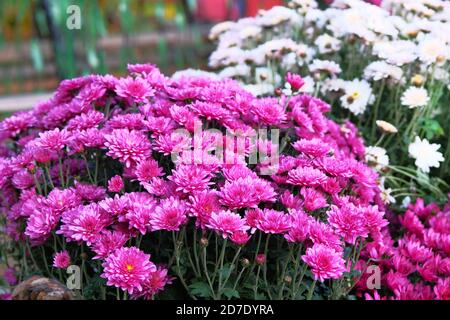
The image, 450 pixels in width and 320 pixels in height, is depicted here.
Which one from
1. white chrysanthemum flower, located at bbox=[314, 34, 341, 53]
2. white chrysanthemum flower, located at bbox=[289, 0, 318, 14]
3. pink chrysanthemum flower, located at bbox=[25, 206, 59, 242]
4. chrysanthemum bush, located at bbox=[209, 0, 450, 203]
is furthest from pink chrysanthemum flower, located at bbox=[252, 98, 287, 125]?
white chrysanthemum flower, located at bbox=[289, 0, 318, 14]

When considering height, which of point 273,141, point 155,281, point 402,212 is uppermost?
point 273,141

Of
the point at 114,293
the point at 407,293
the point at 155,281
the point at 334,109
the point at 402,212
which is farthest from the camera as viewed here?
the point at 334,109

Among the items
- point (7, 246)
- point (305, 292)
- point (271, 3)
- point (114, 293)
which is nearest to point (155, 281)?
point (114, 293)

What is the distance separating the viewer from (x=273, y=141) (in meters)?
1.67

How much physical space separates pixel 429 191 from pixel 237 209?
3.38ft

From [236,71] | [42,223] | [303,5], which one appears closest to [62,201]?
[42,223]

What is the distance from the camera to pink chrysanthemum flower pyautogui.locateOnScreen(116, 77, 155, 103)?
163cm

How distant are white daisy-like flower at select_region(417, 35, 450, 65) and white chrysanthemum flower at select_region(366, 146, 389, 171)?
328 millimetres

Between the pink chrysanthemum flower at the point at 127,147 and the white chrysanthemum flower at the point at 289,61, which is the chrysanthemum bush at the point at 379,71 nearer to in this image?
the white chrysanthemum flower at the point at 289,61

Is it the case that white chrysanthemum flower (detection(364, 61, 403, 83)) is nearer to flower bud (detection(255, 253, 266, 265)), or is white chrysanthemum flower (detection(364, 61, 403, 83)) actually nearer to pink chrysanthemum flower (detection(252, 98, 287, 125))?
pink chrysanthemum flower (detection(252, 98, 287, 125))

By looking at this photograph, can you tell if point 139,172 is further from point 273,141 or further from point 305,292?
point 305,292

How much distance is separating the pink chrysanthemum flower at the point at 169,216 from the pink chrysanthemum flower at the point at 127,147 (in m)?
0.15

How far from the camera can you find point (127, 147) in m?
1.44

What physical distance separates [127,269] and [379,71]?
1.16 metres
